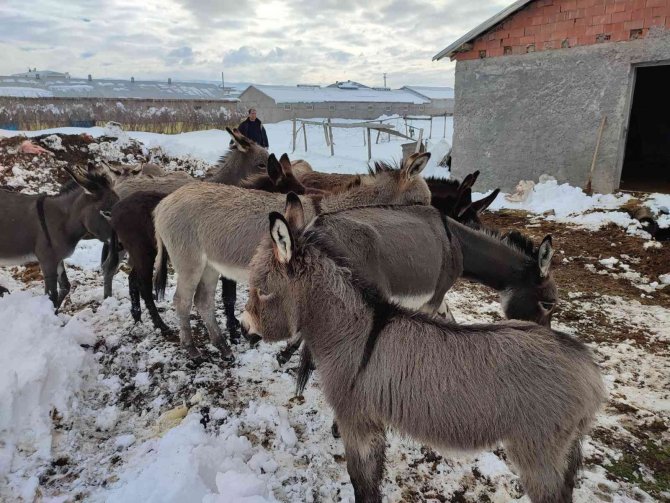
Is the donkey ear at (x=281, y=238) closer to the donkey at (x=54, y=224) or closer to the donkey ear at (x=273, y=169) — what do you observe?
the donkey ear at (x=273, y=169)

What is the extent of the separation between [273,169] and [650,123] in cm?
1748

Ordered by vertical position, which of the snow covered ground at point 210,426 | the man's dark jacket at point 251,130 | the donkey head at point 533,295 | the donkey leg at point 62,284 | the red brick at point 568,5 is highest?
the red brick at point 568,5

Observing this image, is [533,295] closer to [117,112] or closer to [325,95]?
[117,112]

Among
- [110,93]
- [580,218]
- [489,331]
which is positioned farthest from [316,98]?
[489,331]

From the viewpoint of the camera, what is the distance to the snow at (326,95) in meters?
40.4

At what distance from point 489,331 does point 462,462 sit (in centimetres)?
143

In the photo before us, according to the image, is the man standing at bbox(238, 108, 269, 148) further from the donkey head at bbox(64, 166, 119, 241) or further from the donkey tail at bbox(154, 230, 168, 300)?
the donkey tail at bbox(154, 230, 168, 300)

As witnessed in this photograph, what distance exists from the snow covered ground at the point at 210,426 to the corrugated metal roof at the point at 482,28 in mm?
8036

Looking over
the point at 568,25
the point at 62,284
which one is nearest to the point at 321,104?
the point at 568,25

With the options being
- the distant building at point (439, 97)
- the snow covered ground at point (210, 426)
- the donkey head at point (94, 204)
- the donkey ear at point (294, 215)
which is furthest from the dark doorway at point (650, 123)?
the distant building at point (439, 97)

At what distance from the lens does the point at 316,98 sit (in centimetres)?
4150

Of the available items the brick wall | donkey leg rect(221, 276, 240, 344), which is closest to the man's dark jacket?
the brick wall

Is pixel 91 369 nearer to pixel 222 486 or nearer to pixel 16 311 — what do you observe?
pixel 16 311

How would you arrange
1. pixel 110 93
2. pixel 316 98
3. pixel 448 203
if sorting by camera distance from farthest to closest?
pixel 316 98 → pixel 110 93 → pixel 448 203
